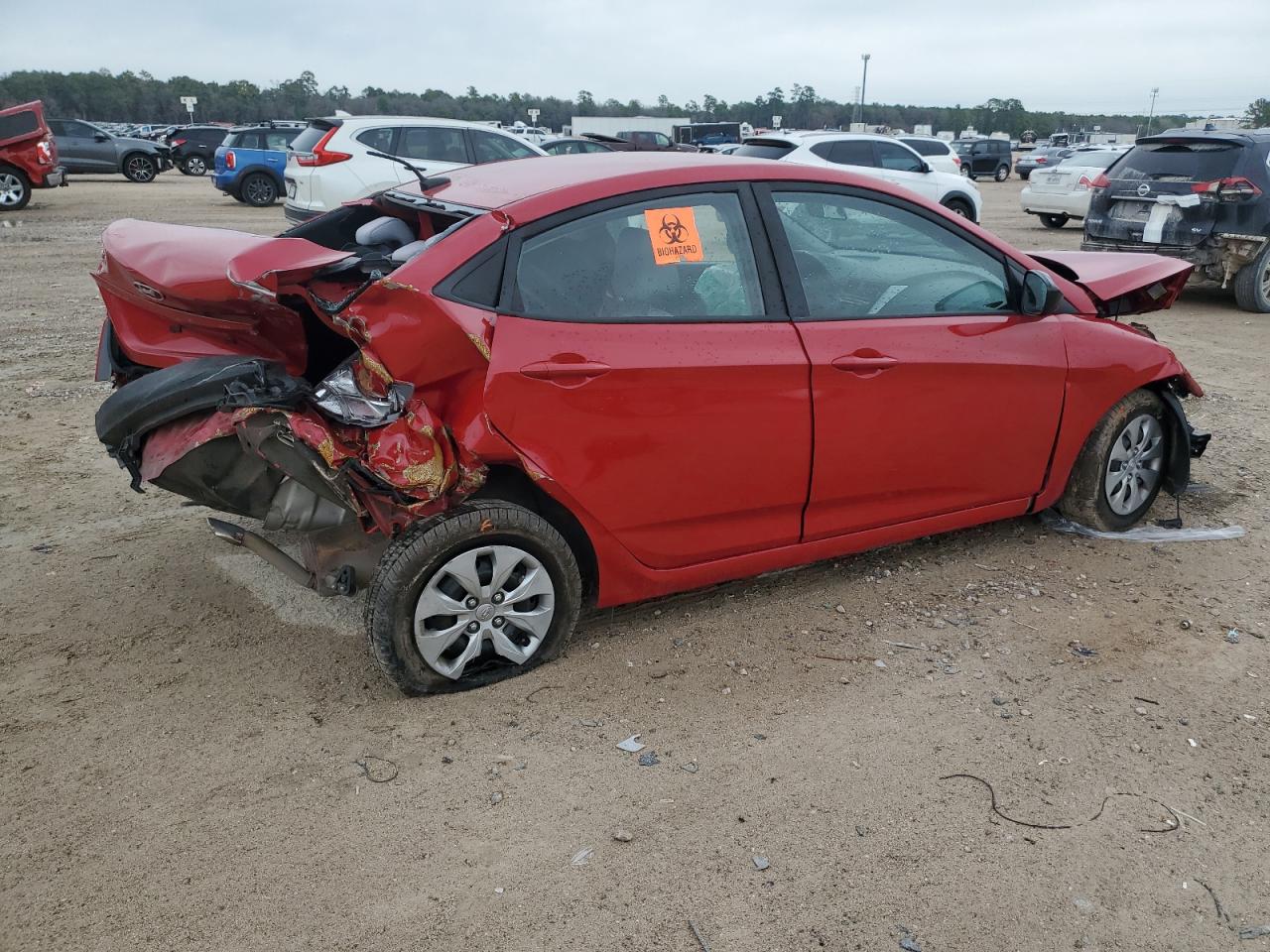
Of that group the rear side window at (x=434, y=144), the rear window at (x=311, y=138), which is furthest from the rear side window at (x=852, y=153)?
the rear window at (x=311, y=138)

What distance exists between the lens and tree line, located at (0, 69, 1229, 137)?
76.2 meters

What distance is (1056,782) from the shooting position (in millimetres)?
2932

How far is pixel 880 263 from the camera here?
150 inches

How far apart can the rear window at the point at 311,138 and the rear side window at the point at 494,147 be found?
73.1 inches

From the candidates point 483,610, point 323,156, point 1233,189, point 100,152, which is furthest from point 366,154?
point 100,152

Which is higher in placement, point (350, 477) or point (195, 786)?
point (350, 477)

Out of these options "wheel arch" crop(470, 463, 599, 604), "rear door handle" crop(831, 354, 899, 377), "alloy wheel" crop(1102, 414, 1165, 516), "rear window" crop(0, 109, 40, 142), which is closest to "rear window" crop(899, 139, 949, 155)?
"rear window" crop(0, 109, 40, 142)

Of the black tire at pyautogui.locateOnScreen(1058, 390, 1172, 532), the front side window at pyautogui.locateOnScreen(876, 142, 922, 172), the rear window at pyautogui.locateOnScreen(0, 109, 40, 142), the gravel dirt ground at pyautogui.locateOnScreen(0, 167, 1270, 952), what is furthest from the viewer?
the rear window at pyautogui.locateOnScreen(0, 109, 40, 142)

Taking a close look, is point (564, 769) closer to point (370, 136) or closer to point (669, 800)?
point (669, 800)

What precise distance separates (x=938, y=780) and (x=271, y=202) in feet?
68.8

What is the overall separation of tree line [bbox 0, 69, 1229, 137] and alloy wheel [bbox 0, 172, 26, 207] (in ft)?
175

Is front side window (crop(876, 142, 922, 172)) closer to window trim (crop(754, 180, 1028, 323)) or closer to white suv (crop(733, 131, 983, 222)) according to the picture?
white suv (crop(733, 131, 983, 222))

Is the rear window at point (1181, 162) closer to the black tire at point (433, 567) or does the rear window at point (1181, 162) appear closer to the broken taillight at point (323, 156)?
the broken taillight at point (323, 156)

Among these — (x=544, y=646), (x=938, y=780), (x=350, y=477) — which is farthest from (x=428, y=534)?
(x=938, y=780)
